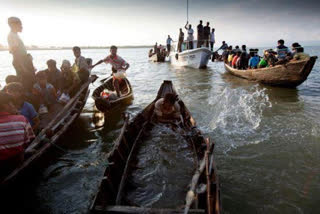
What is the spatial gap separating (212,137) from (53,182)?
418cm

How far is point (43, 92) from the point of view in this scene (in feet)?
19.4

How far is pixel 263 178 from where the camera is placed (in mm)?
4148

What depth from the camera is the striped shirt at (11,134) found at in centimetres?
298

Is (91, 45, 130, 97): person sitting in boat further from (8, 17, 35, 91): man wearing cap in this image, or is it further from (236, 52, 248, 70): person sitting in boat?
(236, 52, 248, 70): person sitting in boat

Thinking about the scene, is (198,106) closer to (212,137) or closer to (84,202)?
(212,137)

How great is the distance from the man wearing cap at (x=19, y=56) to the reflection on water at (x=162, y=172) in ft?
12.2

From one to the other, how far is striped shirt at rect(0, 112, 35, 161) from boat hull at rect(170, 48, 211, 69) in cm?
1602

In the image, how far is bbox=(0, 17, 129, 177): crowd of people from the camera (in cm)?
307

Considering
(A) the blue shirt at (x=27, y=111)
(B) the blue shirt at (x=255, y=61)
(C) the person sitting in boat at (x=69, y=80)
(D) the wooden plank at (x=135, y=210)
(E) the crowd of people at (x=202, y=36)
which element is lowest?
(D) the wooden plank at (x=135, y=210)

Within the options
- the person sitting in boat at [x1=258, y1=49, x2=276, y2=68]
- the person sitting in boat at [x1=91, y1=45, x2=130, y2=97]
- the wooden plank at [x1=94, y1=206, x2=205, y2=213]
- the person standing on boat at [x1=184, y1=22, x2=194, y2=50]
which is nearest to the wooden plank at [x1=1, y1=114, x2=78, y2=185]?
the wooden plank at [x1=94, y1=206, x2=205, y2=213]

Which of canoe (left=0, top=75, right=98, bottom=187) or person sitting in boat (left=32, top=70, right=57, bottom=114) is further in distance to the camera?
person sitting in boat (left=32, top=70, right=57, bottom=114)

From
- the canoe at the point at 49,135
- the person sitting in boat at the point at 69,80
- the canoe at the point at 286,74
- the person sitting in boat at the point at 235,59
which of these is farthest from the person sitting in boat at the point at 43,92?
the person sitting in boat at the point at 235,59

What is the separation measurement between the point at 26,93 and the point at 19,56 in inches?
38.5

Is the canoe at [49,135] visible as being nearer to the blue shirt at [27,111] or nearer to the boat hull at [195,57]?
the blue shirt at [27,111]
